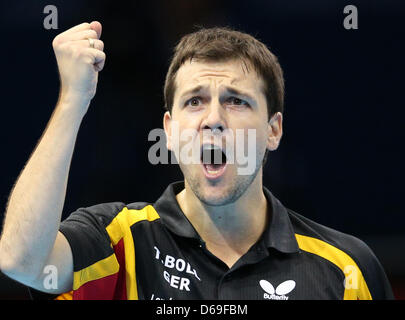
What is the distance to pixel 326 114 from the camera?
4605mm

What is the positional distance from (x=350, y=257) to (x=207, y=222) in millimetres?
611

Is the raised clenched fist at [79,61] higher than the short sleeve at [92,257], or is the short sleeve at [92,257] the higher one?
the raised clenched fist at [79,61]

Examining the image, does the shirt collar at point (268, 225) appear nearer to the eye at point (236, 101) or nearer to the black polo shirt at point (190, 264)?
the black polo shirt at point (190, 264)

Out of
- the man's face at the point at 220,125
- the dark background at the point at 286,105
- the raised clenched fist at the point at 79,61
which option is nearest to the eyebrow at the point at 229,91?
the man's face at the point at 220,125

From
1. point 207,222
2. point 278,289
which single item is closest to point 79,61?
point 207,222

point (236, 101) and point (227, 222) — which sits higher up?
point (236, 101)

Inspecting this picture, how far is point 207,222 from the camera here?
2.64 metres

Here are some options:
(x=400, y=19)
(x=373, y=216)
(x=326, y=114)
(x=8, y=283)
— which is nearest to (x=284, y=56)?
(x=326, y=114)

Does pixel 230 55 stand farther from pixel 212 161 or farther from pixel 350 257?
pixel 350 257

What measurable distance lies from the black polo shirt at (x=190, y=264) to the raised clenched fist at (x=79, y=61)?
0.51 metres

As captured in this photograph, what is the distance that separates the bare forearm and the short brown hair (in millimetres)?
784

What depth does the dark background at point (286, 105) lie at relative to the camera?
4.35 metres

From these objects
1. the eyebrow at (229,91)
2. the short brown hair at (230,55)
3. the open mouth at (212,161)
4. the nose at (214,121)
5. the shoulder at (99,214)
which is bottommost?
the shoulder at (99,214)
